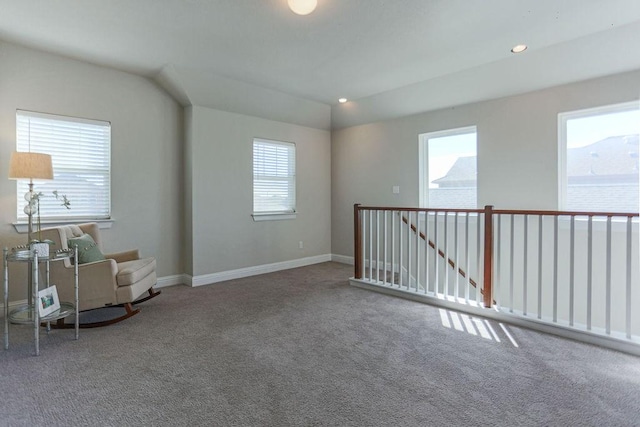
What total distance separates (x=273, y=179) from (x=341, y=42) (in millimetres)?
2592

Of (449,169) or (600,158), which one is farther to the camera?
(449,169)

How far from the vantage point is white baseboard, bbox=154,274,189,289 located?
4.36m

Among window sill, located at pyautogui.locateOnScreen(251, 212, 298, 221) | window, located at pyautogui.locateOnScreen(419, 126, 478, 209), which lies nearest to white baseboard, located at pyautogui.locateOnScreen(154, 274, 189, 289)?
window sill, located at pyautogui.locateOnScreen(251, 212, 298, 221)

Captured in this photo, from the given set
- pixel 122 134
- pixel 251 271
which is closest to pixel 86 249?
pixel 122 134

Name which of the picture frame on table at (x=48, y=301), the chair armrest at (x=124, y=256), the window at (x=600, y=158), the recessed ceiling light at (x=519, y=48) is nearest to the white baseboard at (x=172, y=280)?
the chair armrest at (x=124, y=256)

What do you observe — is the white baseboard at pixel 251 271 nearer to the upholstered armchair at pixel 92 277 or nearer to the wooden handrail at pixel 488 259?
the upholstered armchair at pixel 92 277

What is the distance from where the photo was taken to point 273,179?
212 inches

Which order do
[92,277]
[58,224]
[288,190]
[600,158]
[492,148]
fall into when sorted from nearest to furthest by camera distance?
[92,277] < [58,224] < [600,158] < [492,148] < [288,190]

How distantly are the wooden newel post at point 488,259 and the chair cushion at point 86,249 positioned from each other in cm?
377

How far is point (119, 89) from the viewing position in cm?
399

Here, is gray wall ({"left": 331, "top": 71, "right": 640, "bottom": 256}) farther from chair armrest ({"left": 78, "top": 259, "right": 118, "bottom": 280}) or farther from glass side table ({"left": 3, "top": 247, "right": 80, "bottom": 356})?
glass side table ({"left": 3, "top": 247, "right": 80, "bottom": 356})

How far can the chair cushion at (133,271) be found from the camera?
3.11 meters

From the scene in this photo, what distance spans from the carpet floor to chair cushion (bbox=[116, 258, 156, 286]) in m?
0.39

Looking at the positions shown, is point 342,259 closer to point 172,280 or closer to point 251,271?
point 251,271
